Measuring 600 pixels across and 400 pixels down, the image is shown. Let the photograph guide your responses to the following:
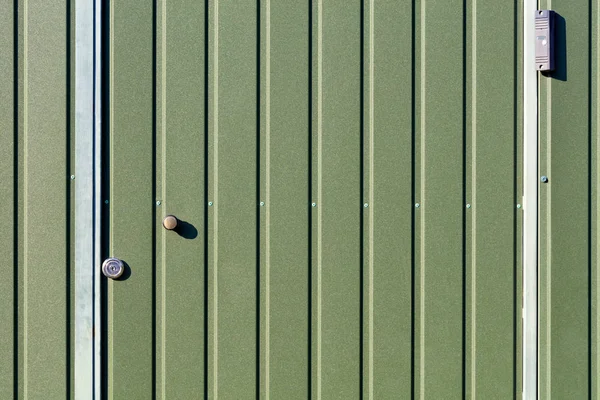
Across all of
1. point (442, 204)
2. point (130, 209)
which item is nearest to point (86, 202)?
point (130, 209)

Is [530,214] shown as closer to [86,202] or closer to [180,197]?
[180,197]

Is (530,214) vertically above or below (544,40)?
below

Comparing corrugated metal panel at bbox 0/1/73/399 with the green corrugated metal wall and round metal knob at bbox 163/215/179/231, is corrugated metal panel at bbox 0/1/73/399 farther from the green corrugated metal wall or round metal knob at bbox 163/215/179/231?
round metal knob at bbox 163/215/179/231

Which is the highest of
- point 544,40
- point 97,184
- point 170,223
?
point 544,40

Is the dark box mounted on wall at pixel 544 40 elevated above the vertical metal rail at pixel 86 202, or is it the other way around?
the dark box mounted on wall at pixel 544 40

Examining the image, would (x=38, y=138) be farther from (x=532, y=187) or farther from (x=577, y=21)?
(x=577, y=21)

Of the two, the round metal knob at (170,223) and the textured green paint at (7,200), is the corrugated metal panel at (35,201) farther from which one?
the round metal knob at (170,223)

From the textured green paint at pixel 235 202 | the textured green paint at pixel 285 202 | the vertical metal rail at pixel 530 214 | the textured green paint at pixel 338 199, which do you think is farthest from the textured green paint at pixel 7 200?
the vertical metal rail at pixel 530 214
